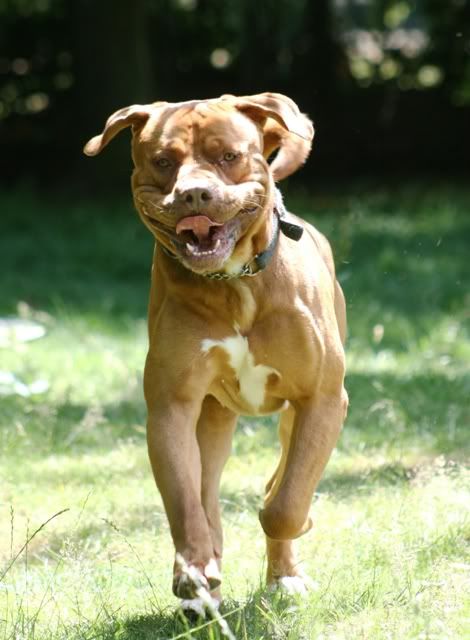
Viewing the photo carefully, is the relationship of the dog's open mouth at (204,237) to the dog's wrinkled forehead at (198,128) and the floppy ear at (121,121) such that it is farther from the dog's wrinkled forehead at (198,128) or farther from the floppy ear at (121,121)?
the floppy ear at (121,121)

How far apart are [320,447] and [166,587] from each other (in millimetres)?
760

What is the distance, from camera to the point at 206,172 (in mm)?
3984

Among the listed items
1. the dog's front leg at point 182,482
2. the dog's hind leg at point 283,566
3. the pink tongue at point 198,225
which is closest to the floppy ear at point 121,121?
the pink tongue at point 198,225

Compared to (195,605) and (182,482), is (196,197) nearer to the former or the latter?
(182,482)

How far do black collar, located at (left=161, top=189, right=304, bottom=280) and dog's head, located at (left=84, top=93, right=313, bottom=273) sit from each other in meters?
0.03

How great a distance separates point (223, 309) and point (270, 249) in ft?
0.85

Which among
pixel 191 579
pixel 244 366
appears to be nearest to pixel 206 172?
pixel 244 366

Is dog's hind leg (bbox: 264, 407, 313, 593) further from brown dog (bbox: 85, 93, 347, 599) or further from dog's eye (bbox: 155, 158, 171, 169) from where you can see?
dog's eye (bbox: 155, 158, 171, 169)

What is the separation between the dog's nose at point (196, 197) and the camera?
3.87 metres

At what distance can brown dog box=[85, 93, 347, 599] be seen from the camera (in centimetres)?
398

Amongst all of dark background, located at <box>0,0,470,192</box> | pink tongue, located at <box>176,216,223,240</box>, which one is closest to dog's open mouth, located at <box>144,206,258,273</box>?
pink tongue, located at <box>176,216,223,240</box>

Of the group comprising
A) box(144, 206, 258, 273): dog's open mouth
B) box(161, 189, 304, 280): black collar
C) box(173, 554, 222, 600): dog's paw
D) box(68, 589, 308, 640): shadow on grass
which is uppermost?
box(144, 206, 258, 273): dog's open mouth

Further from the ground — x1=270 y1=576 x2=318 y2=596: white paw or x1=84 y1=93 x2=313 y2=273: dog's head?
x1=84 y1=93 x2=313 y2=273: dog's head

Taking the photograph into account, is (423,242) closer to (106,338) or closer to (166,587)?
(106,338)
